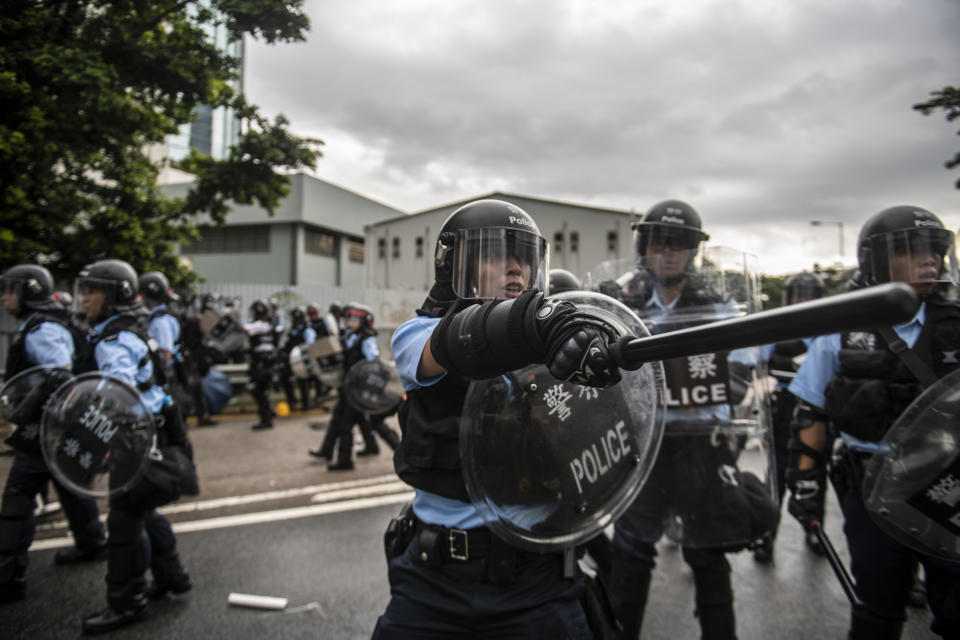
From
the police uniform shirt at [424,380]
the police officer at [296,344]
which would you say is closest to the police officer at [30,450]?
the police uniform shirt at [424,380]

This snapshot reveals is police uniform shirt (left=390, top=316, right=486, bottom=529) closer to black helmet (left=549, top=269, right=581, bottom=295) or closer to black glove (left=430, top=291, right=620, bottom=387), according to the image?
black glove (left=430, top=291, right=620, bottom=387)

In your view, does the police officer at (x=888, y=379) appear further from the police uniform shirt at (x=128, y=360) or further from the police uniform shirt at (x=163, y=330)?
the police uniform shirt at (x=163, y=330)

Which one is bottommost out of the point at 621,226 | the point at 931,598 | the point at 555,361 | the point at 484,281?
the point at 931,598

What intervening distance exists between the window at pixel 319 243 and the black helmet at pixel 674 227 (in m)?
25.9

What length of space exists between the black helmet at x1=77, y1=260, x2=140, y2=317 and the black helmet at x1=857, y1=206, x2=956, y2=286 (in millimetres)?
4084

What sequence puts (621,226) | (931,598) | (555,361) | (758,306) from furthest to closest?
(621,226)
(758,306)
(931,598)
(555,361)

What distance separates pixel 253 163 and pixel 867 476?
37.4 feet

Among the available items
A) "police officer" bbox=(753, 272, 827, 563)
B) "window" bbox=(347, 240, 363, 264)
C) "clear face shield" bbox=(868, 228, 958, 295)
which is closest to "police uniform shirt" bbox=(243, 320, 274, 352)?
"police officer" bbox=(753, 272, 827, 563)

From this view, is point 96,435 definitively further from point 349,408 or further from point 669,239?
point 349,408

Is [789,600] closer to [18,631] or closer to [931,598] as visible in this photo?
[931,598]

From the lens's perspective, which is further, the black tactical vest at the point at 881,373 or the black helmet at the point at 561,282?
the black helmet at the point at 561,282

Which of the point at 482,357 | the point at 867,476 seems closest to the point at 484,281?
the point at 482,357

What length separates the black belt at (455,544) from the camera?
1616mm

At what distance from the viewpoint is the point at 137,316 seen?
354 cm
